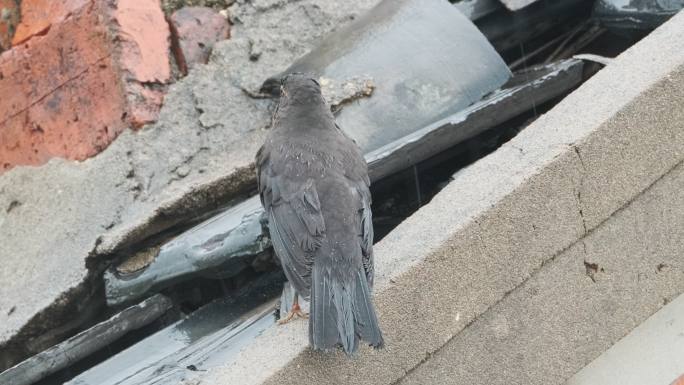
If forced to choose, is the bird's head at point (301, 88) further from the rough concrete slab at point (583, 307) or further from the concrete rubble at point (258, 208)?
the rough concrete slab at point (583, 307)

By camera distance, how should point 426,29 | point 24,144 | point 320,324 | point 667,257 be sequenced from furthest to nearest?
point 24,144, point 426,29, point 667,257, point 320,324

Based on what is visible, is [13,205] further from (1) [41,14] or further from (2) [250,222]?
(2) [250,222]

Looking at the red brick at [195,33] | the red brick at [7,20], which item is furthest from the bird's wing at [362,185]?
the red brick at [7,20]

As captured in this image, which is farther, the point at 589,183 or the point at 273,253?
the point at 273,253

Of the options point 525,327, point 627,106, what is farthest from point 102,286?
point 627,106

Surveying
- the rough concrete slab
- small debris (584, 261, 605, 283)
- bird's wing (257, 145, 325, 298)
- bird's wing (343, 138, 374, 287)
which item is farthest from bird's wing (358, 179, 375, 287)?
small debris (584, 261, 605, 283)

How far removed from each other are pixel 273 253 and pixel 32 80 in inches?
45.2

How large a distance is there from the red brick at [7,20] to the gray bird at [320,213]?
1079 millimetres

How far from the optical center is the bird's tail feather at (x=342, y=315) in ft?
7.66

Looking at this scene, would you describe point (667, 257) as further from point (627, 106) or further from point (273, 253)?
point (273, 253)

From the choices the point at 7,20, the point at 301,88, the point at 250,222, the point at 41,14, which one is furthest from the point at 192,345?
the point at 7,20

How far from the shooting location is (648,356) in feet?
9.66

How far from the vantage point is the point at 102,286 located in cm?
296

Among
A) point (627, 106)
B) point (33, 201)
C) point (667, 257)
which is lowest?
point (667, 257)
